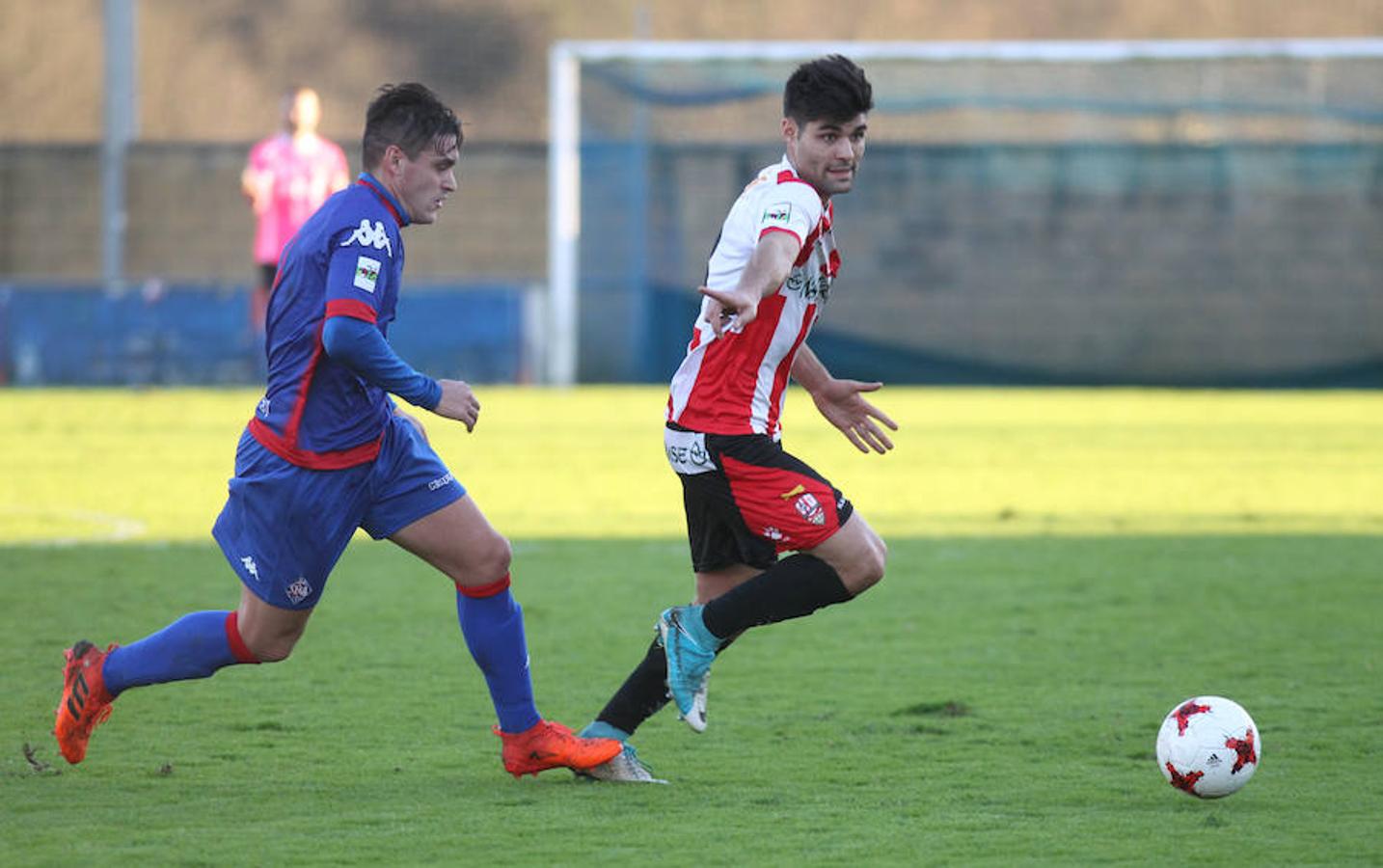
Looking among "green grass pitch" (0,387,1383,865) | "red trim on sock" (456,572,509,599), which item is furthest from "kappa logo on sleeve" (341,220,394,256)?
"green grass pitch" (0,387,1383,865)

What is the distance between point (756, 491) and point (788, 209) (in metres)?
0.71

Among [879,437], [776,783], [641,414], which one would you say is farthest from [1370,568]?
[641,414]

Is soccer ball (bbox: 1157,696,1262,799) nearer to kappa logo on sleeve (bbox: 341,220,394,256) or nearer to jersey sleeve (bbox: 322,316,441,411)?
jersey sleeve (bbox: 322,316,441,411)

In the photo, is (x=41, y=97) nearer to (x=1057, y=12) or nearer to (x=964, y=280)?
(x=1057, y=12)

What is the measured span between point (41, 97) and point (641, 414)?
81.0 ft

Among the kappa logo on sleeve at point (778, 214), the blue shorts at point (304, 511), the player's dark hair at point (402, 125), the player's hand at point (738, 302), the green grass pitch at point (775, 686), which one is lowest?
the green grass pitch at point (775, 686)

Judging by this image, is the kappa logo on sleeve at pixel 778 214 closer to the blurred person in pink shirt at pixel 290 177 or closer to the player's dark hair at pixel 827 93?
the player's dark hair at pixel 827 93

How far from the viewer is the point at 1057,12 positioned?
40781 mm

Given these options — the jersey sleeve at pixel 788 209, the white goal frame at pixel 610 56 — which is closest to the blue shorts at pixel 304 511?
A: the jersey sleeve at pixel 788 209

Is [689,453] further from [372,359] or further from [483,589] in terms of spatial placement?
[372,359]

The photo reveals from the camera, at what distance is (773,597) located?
5207mm

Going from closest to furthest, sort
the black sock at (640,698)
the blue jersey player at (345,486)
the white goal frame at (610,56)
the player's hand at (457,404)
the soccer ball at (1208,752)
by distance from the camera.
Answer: the soccer ball at (1208,752) → the player's hand at (457,404) → the blue jersey player at (345,486) → the black sock at (640,698) → the white goal frame at (610,56)

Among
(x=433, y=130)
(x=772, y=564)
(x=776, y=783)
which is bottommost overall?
(x=776, y=783)

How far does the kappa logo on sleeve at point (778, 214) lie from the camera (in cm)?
505
